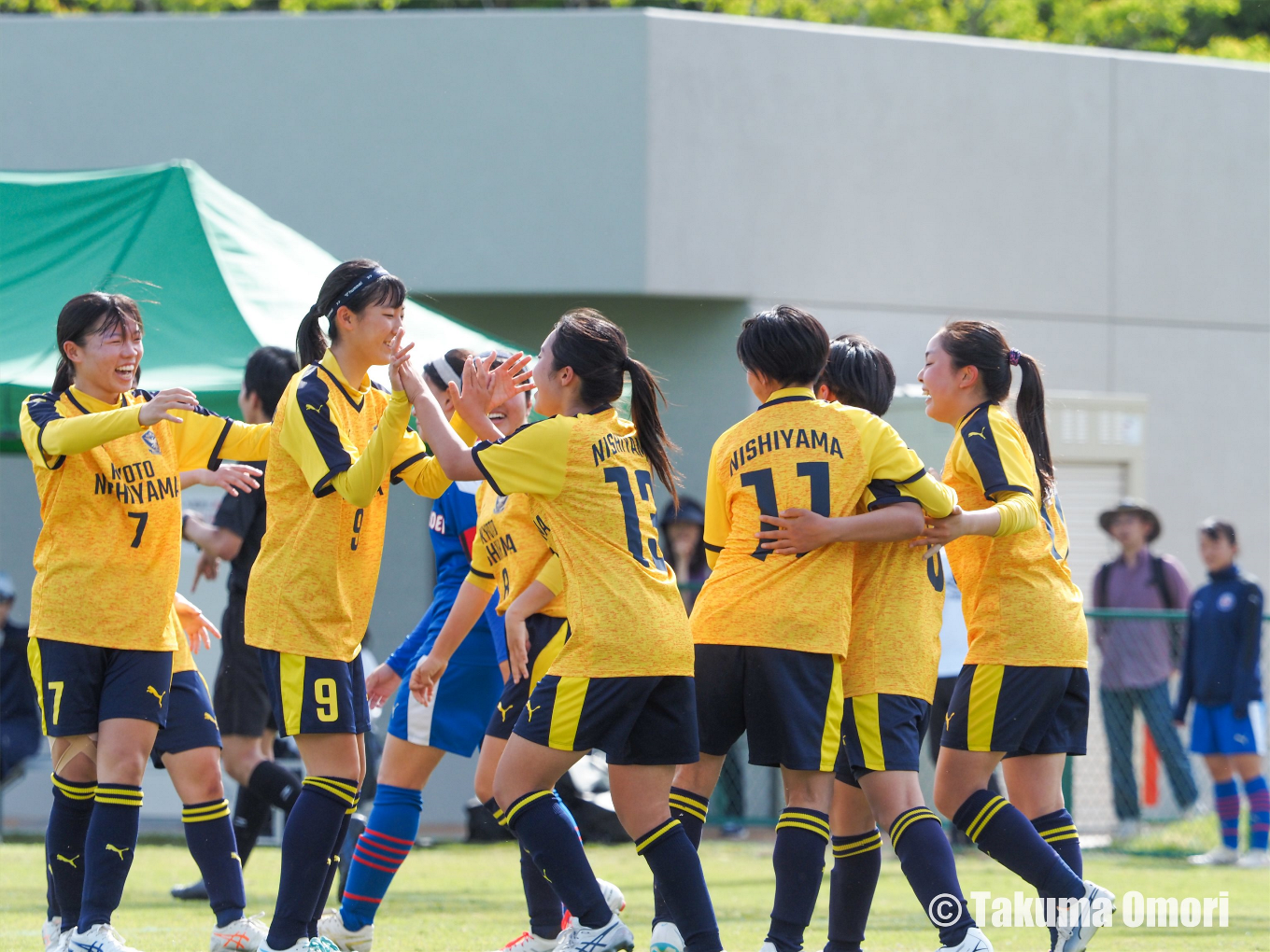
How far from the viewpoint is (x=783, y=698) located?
14.5 feet

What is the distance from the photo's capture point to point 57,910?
5.00 metres

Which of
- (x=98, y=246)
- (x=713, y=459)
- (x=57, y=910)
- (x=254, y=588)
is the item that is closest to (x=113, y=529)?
(x=254, y=588)

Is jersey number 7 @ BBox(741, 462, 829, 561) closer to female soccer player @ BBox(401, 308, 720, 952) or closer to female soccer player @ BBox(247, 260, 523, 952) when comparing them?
female soccer player @ BBox(401, 308, 720, 952)

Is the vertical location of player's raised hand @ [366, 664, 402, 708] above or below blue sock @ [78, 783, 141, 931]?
above

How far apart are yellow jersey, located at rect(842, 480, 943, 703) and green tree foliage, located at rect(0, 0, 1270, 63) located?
22.1 m

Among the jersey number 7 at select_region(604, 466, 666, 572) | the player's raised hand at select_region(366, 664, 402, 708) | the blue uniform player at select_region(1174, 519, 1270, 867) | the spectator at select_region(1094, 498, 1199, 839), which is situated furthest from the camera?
the spectator at select_region(1094, 498, 1199, 839)

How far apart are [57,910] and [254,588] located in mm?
1318

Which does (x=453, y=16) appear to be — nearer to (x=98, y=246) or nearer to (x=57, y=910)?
(x=98, y=246)

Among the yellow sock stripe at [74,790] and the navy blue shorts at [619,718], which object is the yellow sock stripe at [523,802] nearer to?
the navy blue shorts at [619,718]

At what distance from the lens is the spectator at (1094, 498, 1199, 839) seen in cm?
1060

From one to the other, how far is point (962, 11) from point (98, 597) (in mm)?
24777

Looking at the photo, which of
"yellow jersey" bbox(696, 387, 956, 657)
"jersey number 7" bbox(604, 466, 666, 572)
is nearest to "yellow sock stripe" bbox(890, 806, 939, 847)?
"yellow jersey" bbox(696, 387, 956, 657)

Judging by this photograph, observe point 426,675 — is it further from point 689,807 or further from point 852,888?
point 852,888

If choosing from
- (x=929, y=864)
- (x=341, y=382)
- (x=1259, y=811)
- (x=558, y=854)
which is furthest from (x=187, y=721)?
(x=1259, y=811)
